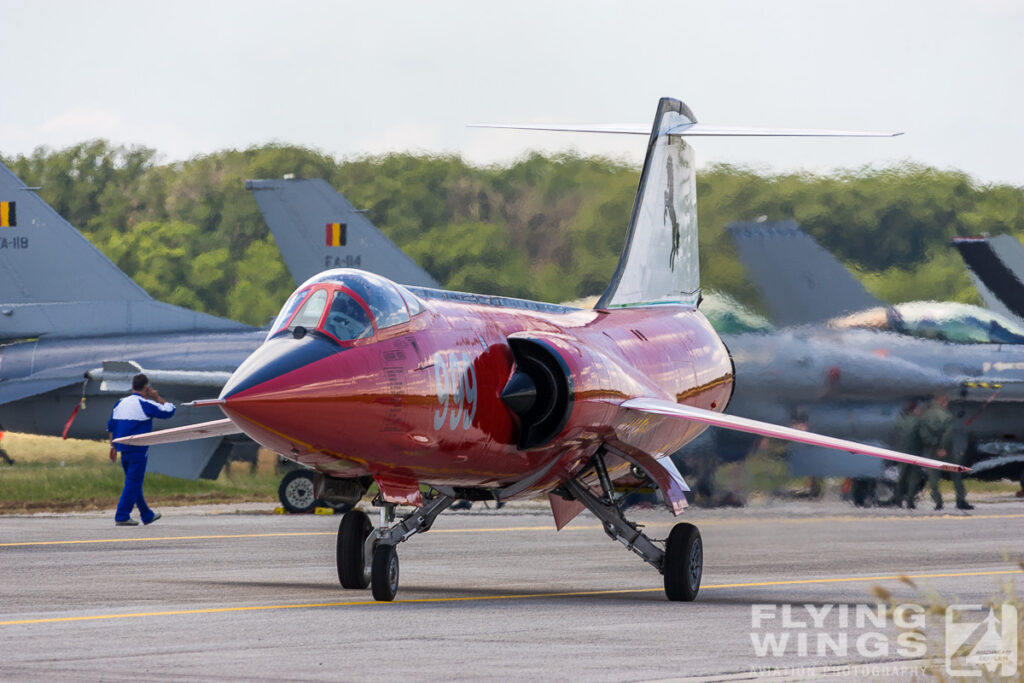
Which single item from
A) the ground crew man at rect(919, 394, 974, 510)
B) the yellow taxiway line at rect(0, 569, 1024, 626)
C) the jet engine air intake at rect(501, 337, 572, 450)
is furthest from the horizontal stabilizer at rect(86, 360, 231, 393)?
the jet engine air intake at rect(501, 337, 572, 450)

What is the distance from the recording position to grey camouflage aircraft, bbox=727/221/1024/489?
76.6 ft

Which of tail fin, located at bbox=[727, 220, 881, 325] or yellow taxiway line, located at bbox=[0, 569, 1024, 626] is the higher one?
tail fin, located at bbox=[727, 220, 881, 325]

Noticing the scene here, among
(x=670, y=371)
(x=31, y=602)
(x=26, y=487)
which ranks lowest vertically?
(x=26, y=487)

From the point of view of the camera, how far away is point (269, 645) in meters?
8.80

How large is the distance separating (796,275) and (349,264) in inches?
320

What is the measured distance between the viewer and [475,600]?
38.9ft

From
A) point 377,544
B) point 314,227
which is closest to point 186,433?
point 377,544

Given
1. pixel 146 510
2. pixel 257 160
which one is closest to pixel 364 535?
pixel 146 510

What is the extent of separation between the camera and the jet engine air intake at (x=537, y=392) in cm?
1158

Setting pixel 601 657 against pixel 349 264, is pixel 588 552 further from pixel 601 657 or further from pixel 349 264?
pixel 349 264

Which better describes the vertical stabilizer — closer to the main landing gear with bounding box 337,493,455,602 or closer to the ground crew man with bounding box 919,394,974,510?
the main landing gear with bounding box 337,493,455,602

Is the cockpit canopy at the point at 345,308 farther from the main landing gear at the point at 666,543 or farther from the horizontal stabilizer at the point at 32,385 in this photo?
the horizontal stabilizer at the point at 32,385

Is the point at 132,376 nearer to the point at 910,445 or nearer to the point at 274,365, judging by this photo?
the point at 910,445

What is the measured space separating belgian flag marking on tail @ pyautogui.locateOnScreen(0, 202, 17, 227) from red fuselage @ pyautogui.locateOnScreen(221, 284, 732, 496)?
14.5 m
